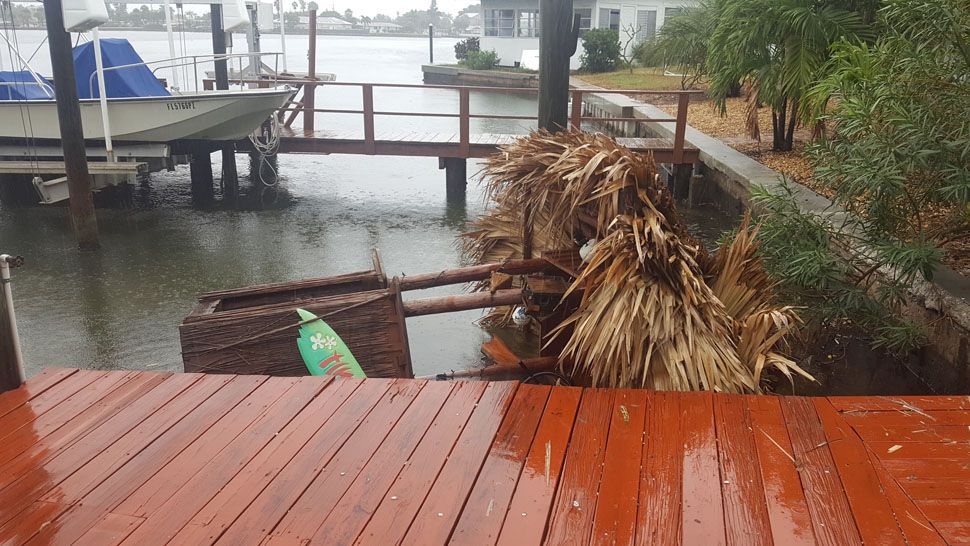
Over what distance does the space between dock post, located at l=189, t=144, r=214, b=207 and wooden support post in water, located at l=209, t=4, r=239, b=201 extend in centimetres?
17

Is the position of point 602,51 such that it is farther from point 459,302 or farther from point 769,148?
point 459,302

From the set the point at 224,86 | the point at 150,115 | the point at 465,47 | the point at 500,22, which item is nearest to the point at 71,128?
the point at 150,115

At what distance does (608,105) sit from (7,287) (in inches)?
697

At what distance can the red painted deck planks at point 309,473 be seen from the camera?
8.33 ft

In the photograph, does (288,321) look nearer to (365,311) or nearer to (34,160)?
(365,311)

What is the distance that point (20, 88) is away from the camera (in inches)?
471

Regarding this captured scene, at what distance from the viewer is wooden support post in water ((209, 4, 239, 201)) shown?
13008 millimetres

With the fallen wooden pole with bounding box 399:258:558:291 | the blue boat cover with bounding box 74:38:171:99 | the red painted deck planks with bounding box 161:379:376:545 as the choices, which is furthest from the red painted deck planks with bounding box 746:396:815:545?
the blue boat cover with bounding box 74:38:171:99

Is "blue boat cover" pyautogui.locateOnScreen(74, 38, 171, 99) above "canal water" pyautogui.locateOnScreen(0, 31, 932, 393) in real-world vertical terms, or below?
above

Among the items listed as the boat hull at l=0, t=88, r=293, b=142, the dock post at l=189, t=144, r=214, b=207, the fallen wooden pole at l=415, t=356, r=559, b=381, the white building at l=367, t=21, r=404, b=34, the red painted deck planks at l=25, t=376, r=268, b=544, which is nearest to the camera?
the red painted deck planks at l=25, t=376, r=268, b=544

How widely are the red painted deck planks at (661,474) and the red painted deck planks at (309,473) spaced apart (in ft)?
3.39

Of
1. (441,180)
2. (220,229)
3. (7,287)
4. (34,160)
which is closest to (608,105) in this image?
(441,180)

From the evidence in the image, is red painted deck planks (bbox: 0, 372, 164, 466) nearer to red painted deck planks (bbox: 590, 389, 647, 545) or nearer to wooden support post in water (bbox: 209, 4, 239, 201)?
red painted deck planks (bbox: 590, 389, 647, 545)

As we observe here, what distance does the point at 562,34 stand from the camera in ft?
20.0
